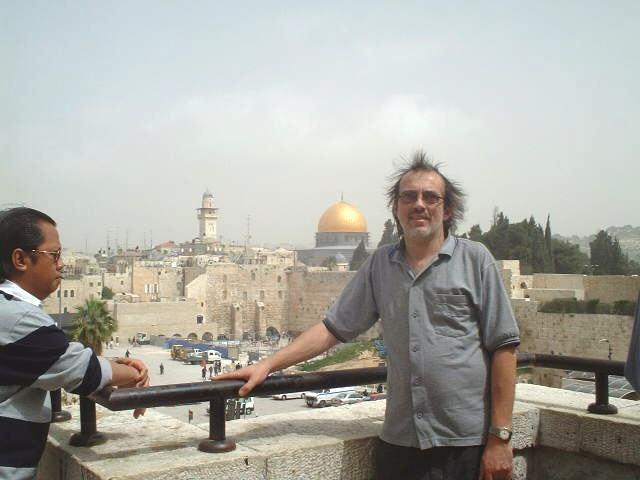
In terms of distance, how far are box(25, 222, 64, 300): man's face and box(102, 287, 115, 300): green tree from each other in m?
34.9

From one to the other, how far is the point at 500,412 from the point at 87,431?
102 cm

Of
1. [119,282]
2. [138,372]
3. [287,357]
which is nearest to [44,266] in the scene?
[138,372]

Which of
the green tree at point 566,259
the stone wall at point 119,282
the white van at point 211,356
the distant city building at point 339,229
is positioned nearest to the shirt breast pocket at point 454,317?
the white van at point 211,356

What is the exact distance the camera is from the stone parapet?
169 cm

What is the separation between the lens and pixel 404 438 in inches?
71.3

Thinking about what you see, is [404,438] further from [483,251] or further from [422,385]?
[483,251]

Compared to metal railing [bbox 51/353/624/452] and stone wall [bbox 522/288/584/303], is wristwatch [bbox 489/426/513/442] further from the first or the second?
stone wall [bbox 522/288/584/303]

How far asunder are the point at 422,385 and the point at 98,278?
35.0m

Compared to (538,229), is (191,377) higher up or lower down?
lower down

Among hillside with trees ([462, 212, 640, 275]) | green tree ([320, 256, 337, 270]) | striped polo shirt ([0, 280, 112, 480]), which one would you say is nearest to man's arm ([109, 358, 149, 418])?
striped polo shirt ([0, 280, 112, 480])

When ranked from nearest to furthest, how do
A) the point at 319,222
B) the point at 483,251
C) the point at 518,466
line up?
the point at 483,251 < the point at 518,466 < the point at 319,222

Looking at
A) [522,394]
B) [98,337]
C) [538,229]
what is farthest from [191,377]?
[522,394]

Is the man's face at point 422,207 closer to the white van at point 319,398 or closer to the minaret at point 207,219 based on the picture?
the white van at point 319,398

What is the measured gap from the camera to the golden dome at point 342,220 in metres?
52.7
